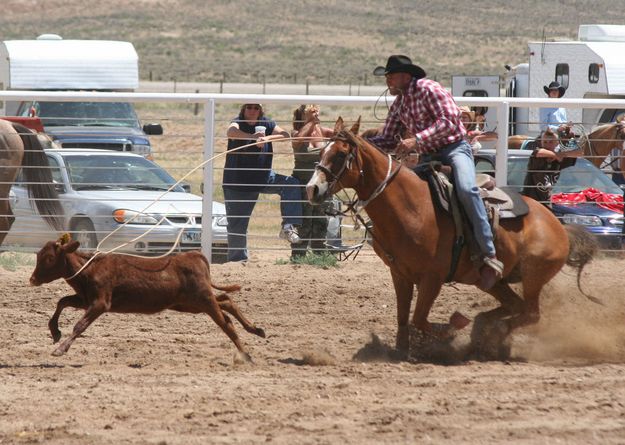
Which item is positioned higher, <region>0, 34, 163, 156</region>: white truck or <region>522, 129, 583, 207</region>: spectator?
<region>0, 34, 163, 156</region>: white truck

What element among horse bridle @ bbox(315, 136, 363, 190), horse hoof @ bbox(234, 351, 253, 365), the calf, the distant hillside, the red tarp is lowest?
horse hoof @ bbox(234, 351, 253, 365)

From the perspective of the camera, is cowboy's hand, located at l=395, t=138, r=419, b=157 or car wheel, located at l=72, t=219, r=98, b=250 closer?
cowboy's hand, located at l=395, t=138, r=419, b=157

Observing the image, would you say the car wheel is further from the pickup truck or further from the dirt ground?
the pickup truck

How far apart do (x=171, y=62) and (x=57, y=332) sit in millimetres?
62779

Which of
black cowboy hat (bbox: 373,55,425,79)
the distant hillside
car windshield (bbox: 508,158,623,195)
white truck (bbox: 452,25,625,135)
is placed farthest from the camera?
the distant hillside

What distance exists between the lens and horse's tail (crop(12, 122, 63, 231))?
39.5ft

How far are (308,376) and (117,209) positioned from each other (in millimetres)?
5268

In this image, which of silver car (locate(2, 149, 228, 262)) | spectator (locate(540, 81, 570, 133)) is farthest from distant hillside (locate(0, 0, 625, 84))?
silver car (locate(2, 149, 228, 262))

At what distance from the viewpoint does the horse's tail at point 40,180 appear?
1204 centimetres

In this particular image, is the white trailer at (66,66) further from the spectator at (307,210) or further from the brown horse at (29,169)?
the spectator at (307,210)

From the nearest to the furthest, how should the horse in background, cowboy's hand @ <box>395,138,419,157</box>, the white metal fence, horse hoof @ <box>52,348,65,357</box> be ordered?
horse hoof @ <box>52,348,65,357</box> → cowboy's hand @ <box>395,138,419,157</box> → the white metal fence → the horse in background

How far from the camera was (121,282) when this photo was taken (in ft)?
26.2

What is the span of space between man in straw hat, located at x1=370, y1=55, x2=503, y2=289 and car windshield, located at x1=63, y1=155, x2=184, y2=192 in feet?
16.8

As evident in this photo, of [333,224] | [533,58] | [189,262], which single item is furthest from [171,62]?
[189,262]
